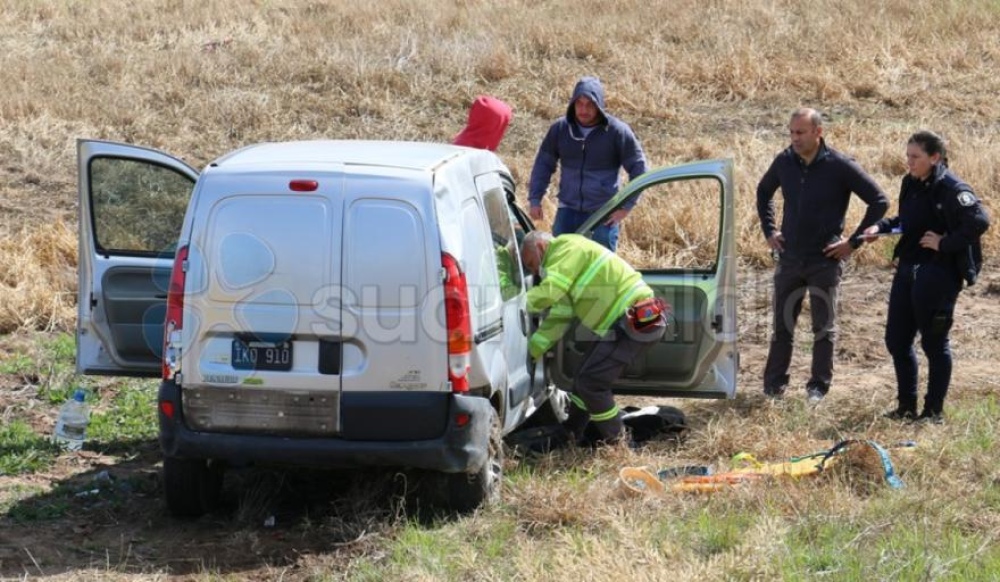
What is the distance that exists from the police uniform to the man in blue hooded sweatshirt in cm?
191

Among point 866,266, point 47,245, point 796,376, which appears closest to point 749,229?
point 866,266

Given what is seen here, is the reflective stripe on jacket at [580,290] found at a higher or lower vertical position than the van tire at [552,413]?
higher

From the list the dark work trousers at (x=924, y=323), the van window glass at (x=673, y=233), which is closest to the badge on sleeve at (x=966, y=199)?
the dark work trousers at (x=924, y=323)

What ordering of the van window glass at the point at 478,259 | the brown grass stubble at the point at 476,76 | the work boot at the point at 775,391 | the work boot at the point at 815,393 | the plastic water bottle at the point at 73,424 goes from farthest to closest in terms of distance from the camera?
the brown grass stubble at the point at 476,76 < the work boot at the point at 775,391 < the work boot at the point at 815,393 < the plastic water bottle at the point at 73,424 < the van window glass at the point at 478,259

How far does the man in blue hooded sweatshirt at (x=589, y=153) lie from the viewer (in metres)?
9.25

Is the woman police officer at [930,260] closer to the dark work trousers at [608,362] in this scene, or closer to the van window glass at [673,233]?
the dark work trousers at [608,362]

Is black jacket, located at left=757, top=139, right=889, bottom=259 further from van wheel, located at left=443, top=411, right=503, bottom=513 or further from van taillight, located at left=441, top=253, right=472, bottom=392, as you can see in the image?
van taillight, located at left=441, top=253, right=472, bottom=392

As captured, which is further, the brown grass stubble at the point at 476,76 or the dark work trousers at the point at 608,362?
the brown grass stubble at the point at 476,76

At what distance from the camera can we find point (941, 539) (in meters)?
5.85

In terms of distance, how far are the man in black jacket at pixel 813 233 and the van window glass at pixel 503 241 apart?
2.09 meters

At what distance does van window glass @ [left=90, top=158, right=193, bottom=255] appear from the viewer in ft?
25.8

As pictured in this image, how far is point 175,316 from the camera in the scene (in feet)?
20.9

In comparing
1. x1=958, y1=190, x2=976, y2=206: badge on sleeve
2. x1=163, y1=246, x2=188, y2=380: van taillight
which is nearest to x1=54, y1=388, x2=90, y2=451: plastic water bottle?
x1=163, y1=246, x2=188, y2=380: van taillight

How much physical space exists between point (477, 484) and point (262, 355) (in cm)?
119
